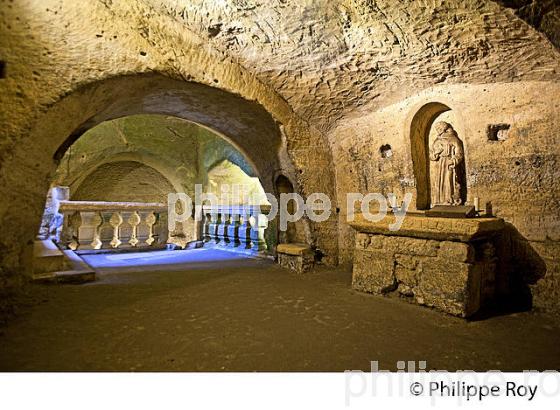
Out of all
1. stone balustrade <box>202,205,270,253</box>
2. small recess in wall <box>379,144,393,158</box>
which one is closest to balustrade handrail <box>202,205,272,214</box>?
stone balustrade <box>202,205,270,253</box>

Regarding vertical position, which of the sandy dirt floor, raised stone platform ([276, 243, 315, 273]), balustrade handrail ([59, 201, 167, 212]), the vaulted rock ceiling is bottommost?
the sandy dirt floor

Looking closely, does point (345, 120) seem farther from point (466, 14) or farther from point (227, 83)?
point (466, 14)

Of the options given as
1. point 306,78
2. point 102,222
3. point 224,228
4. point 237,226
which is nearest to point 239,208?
point 237,226

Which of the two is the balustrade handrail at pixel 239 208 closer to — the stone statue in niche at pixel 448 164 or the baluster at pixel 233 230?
the baluster at pixel 233 230

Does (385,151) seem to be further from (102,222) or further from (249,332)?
(102,222)

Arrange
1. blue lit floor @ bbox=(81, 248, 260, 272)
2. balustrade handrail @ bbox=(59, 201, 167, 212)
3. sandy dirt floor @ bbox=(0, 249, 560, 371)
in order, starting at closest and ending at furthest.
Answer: sandy dirt floor @ bbox=(0, 249, 560, 371)
blue lit floor @ bbox=(81, 248, 260, 272)
balustrade handrail @ bbox=(59, 201, 167, 212)

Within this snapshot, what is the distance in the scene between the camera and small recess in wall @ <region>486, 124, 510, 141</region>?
3.67 metres

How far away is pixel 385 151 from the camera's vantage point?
4891 mm

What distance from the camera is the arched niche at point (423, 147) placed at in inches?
177

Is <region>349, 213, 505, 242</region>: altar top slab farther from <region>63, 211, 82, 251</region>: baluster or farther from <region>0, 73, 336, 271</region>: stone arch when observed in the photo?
<region>63, 211, 82, 251</region>: baluster

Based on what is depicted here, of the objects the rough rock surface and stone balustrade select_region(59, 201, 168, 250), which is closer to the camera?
the rough rock surface

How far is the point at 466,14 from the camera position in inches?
118

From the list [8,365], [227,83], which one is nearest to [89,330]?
[8,365]

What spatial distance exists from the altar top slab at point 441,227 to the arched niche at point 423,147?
1.11 m
